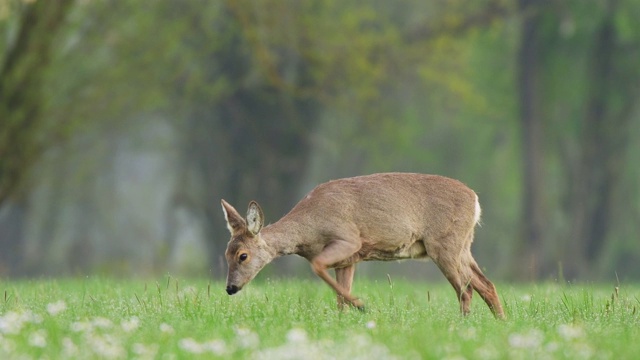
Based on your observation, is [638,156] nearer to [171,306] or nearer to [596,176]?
[596,176]

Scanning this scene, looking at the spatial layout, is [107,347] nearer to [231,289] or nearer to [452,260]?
[231,289]

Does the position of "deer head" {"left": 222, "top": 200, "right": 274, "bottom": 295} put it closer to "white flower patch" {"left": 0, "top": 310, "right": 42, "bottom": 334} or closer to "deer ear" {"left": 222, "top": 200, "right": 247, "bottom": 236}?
"deer ear" {"left": 222, "top": 200, "right": 247, "bottom": 236}

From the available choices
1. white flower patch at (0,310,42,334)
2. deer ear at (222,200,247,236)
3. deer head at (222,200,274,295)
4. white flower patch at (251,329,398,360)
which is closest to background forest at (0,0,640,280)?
deer ear at (222,200,247,236)

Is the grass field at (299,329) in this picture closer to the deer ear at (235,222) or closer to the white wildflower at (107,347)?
the white wildflower at (107,347)

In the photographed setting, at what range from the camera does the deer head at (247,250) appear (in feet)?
32.6

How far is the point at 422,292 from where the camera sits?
12.7m

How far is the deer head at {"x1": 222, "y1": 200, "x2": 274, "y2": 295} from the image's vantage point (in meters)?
9.93

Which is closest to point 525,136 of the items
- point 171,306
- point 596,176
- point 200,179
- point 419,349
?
point 596,176

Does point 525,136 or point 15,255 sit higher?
point 525,136

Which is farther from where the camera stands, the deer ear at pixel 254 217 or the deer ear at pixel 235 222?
the deer ear at pixel 235 222

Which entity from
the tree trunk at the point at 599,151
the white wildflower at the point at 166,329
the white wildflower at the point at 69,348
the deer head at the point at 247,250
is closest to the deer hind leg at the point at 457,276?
the deer head at the point at 247,250

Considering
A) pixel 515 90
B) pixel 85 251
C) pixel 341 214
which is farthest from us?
pixel 85 251

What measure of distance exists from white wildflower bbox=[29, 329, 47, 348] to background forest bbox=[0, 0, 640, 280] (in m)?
14.2

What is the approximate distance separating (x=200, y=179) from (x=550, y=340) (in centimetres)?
2366
